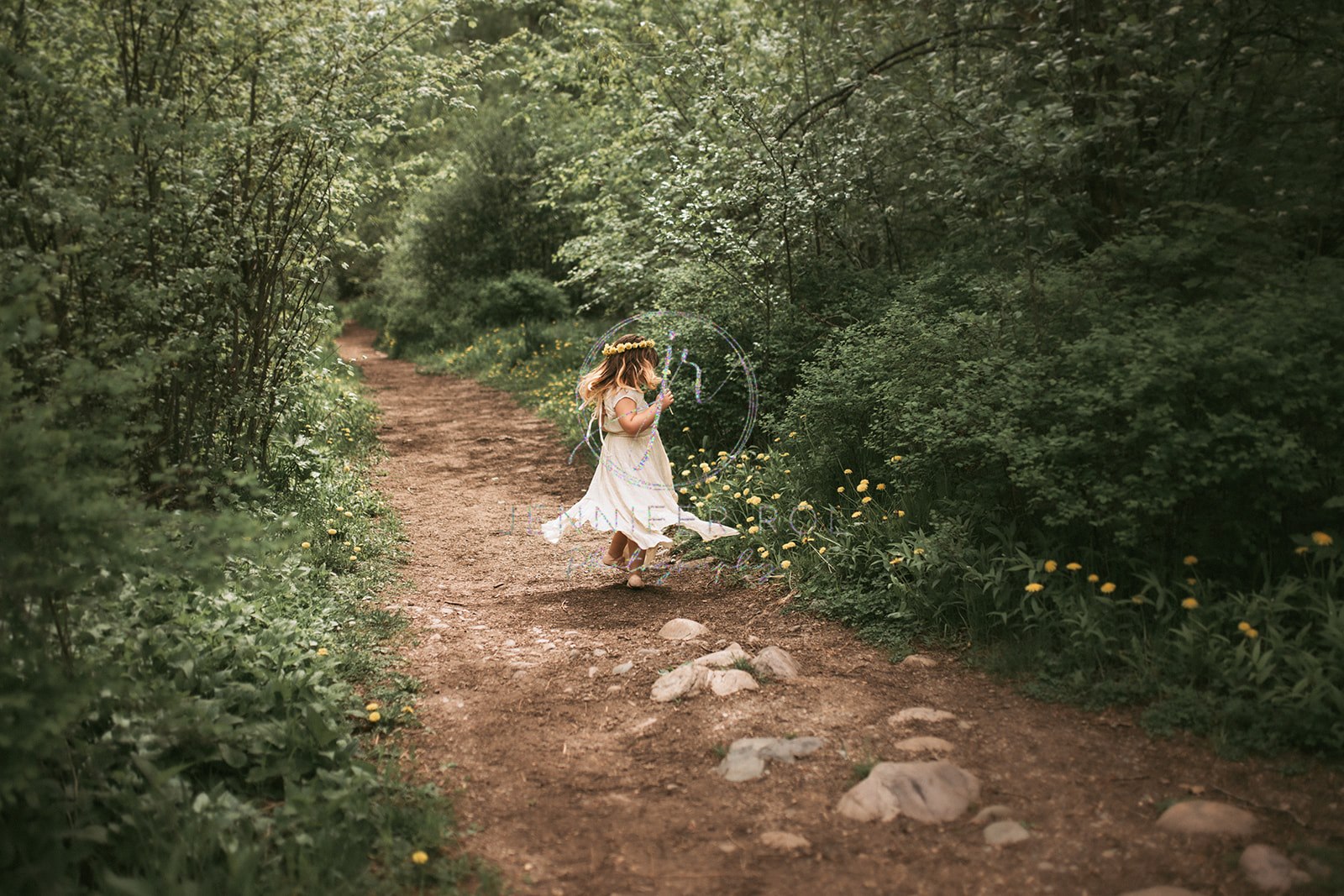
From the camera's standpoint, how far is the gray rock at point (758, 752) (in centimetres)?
382

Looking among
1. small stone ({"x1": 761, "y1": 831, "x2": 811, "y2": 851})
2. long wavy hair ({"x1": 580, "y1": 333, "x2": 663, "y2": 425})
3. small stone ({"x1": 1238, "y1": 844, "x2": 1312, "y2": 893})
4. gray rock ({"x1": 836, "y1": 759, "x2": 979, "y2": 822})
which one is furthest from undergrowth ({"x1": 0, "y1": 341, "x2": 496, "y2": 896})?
small stone ({"x1": 1238, "y1": 844, "x2": 1312, "y2": 893})

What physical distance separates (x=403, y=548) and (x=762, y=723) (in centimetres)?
379

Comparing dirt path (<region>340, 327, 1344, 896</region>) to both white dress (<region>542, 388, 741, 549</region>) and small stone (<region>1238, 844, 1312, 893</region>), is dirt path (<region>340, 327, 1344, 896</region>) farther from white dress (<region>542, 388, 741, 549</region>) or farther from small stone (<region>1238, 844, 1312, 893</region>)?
white dress (<region>542, 388, 741, 549</region>)

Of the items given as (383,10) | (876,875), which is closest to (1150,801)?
(876,875)

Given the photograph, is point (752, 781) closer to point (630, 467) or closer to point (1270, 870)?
point (1270, 870)

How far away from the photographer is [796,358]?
818 centimetres

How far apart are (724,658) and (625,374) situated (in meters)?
2.11

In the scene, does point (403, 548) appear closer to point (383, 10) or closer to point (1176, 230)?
point (383, 10)

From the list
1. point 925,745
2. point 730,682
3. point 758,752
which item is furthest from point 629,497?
point 925,745

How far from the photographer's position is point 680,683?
4652 mm

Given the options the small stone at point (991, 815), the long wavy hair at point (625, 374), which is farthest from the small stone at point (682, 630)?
the small stone at point (991, 815)

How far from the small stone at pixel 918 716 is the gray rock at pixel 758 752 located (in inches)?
15.1

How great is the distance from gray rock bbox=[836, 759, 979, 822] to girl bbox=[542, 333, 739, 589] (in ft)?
8.90

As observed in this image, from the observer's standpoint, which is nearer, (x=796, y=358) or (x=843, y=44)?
(x=796, y=358)
